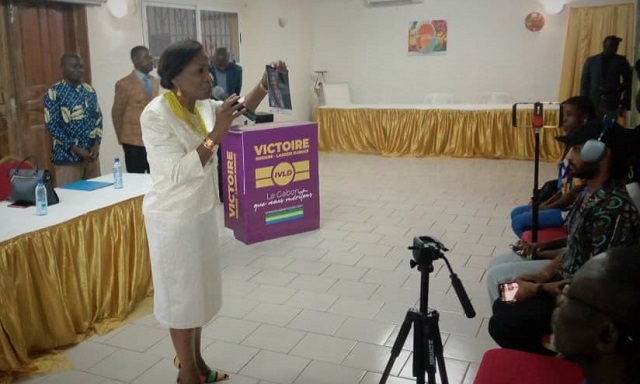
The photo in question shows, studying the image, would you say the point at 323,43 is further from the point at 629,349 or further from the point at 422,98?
the point at 629,349

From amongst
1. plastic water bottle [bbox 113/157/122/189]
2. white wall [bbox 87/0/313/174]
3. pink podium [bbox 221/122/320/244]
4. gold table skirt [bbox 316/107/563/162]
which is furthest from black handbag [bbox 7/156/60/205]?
gold table skirt [bbox 316/107/563/162]

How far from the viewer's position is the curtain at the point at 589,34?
780 cm

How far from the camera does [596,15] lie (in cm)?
791

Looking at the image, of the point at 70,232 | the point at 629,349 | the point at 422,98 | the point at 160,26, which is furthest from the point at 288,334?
the point at 422,98

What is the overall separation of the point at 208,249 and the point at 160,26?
5.26 m

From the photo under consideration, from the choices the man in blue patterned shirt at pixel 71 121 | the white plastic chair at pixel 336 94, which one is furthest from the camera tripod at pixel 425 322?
the white plastic chair at pixel 336 94

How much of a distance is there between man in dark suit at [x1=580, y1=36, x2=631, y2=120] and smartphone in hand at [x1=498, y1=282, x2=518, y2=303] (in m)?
5.03

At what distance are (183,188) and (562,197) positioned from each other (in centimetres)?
235

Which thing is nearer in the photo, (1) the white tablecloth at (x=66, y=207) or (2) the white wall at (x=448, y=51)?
(1) the white tablecloth at (x=66, y=207)

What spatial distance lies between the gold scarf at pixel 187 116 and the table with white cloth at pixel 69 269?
1.03 meters

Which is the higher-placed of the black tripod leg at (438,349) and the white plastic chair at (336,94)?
the white plastic chair at (336,94)

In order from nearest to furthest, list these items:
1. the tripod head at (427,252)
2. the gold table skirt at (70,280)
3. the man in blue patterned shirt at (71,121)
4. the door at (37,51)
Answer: the tripod head at (427,252)
the gold table skirt at (70,280)
the man in blue patterned shirt at (71,121)
the door at (37,51)

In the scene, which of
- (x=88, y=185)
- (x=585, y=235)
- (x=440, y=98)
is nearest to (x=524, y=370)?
(x=585, y=235)

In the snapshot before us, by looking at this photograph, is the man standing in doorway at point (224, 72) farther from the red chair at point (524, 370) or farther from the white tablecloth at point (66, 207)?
the red chair at point (524, 370)
